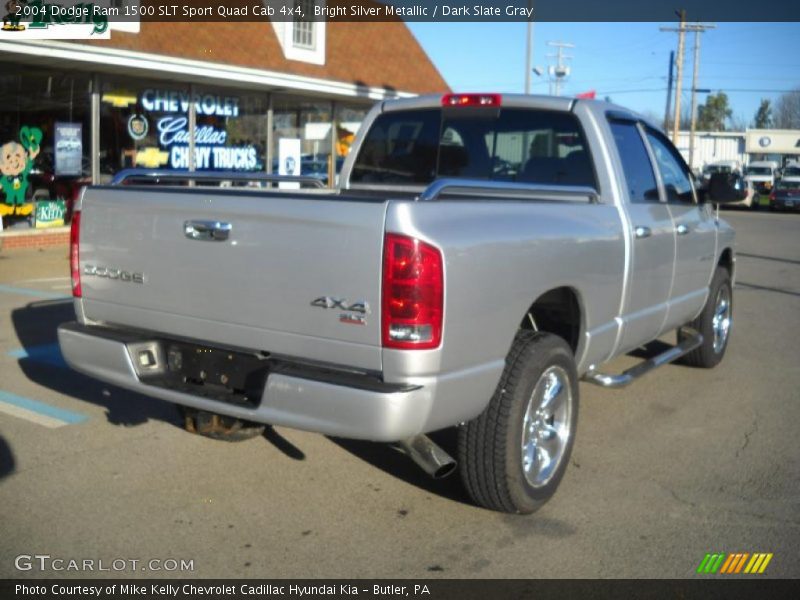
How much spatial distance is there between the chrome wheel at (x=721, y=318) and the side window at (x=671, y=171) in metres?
1.10

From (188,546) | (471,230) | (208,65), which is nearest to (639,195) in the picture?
(471,230)

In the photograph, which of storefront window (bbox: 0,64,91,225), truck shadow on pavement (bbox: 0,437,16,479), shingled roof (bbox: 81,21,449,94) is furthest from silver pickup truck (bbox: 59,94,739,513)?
storefront window (bbox: 0,64,91,225)

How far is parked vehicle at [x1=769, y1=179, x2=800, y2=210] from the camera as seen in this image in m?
35.7

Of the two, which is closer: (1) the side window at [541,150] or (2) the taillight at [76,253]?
(2) the taillight at [76,253]

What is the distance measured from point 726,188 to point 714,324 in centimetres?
127

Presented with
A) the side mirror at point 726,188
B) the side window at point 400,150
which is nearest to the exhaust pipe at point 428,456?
the side window at point 400,150

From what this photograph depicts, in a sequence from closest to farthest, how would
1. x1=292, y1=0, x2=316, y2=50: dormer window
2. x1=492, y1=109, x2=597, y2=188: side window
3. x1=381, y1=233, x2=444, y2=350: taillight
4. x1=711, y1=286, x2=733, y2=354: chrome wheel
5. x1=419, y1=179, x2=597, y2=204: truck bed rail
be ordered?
x1=381, y1=233, x2=444, y2=350: taillight
x1=419, y1=179, x2=597, y2=204: truck bed rail
x1=492, y1=109, x2=597, y2=188: side window
x1=711, y1=286, x2=733, y2=354: chrome wheel
x1=292, y1=0, x2=316, y2=50: dormer window

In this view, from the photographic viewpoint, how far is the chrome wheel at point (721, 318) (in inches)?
282

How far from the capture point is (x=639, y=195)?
18.0 ft

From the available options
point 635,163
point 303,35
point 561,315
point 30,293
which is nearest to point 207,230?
point 561,315

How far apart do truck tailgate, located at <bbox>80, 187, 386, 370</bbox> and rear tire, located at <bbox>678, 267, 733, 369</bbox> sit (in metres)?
4.17

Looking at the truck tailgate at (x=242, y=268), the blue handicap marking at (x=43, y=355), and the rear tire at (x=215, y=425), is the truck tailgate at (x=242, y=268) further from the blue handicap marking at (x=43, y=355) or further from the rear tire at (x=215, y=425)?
the blue handicap marking at (x=43, y=355)

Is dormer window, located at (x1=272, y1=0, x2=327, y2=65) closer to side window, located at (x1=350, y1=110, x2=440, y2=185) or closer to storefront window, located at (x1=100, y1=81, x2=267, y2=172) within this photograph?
storefront window, located at (x1=100, y1=81, x2=267, y2=172)

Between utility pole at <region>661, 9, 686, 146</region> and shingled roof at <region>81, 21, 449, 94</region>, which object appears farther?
utility pole at <region>661, 9, 686, 146</region>
